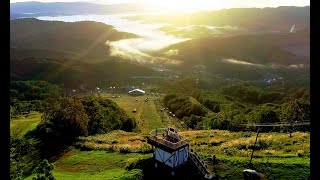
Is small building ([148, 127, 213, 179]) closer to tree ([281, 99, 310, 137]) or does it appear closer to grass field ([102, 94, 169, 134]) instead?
tree ([281, 99, 310, 137])

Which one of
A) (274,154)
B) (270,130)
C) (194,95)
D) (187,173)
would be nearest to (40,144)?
(187,173)

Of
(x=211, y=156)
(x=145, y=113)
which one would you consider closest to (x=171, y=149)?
(x=211, y=156)

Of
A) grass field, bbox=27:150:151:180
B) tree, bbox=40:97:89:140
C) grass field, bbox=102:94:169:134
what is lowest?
grass field, bbox=102:94:169:134

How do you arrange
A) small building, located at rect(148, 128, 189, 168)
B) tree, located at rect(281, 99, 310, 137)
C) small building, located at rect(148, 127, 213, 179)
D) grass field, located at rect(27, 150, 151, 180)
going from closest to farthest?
1. small building, located at rect(148, 127, 213, 179)
2. small building, located at rect(148, 128, 189, 168)
3. grass field, located at rect(27, 150, 151, 180)
4. tree, located at rect(281, 99, 310, 137)

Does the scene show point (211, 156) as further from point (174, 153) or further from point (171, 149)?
point (171, 149)

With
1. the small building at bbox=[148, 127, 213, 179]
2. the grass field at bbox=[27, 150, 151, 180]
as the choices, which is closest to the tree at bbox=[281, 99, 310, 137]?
the small building at bbox=[148, 127, 213, 179]

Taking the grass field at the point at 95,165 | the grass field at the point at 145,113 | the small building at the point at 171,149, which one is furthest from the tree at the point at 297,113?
the grass field at the point at 95,165

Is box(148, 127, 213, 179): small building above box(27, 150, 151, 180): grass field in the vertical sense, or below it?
above

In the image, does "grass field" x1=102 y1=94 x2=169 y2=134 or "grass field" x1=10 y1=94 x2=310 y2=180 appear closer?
"grass field" x1=10 y1=94 x2=310 y2=180

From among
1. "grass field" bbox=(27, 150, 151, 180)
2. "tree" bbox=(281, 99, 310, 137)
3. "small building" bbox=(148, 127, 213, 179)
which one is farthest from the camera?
"tree" bbox=(281, 99, 310, 137)

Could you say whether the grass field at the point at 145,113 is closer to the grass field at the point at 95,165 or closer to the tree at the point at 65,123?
the tree at the point at 65,123
